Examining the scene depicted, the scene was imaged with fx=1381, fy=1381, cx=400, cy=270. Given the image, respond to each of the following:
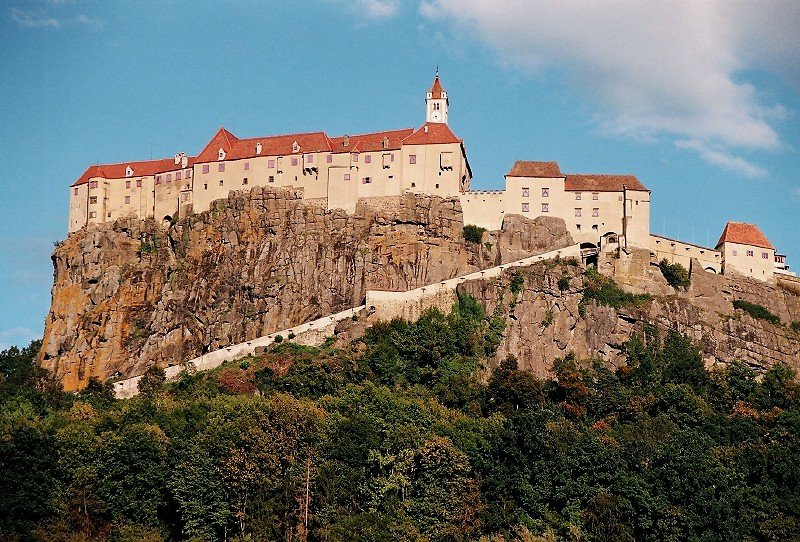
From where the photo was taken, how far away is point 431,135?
96.0m

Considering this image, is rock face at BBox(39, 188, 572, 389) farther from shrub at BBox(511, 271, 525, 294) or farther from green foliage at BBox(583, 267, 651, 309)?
green foliage at BBox(583, 267, 651, 309)

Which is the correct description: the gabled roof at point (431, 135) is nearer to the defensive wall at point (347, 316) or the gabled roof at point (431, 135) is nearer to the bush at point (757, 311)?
the defensive wall at point (347, 316)

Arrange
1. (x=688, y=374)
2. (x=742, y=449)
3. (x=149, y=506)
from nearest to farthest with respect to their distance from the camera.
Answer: (x=149, y=506) → (x=742, y=449) → (x=688, y=374)

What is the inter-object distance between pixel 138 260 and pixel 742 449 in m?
46.9

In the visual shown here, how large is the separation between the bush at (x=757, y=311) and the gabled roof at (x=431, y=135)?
21924mm

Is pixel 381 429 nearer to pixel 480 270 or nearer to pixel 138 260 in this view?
pixel 480 270

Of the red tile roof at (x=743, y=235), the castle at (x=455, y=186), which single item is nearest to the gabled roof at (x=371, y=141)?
the castle at (x=455, y=186)

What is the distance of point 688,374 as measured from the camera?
282ft

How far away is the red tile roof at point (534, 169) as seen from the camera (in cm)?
9456

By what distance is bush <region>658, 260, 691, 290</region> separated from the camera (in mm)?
91938

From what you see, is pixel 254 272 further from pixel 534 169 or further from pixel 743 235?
pixel 743 235

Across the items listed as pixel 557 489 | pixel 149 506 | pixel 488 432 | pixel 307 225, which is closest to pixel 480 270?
pixel 307 225

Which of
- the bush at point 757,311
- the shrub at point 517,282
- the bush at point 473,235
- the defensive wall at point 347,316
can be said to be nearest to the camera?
the defensive wall at point 347,316

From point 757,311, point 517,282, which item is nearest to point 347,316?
point 517,282
